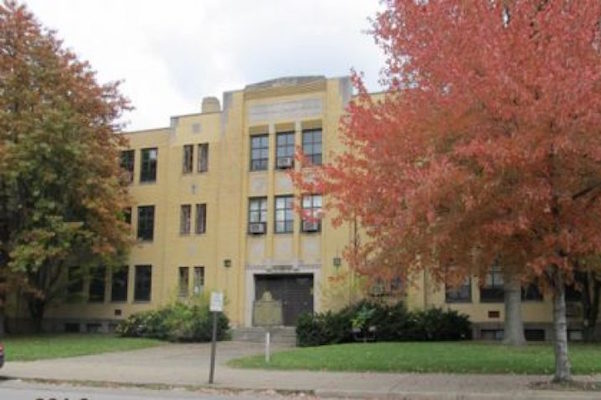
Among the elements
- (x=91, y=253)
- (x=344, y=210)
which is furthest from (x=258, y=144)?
(x=344, y=210)

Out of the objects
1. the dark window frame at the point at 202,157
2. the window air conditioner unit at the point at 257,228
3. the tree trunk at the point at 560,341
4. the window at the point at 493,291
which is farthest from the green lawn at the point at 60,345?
the tree trunk at the point at 560,341

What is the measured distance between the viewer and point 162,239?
3806 centimetres

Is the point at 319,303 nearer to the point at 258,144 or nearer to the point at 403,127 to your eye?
the point at 258,144

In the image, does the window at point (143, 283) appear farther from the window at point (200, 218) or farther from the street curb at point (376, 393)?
the street curb at point (376, 393)

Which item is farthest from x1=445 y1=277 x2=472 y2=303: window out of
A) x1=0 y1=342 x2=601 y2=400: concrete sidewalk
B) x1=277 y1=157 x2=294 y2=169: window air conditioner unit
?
x1=0 y1=342 x2=601 y2=400: concrete sidewalk

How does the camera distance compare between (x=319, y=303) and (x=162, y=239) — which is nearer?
(x=319, y=303)

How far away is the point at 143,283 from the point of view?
1505 inches

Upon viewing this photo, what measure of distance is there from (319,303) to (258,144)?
27.1 feet

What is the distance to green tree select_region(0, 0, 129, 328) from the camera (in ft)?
98.8

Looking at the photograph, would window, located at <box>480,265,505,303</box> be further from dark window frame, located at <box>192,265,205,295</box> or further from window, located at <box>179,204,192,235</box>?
window, located at <box>179,204,192,235</box>

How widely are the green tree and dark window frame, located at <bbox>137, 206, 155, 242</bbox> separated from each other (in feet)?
15.9

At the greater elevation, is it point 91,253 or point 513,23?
point 513,23

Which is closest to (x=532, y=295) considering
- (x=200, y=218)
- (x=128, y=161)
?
(x=200, y=218)

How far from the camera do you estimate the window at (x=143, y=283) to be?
125 ft
